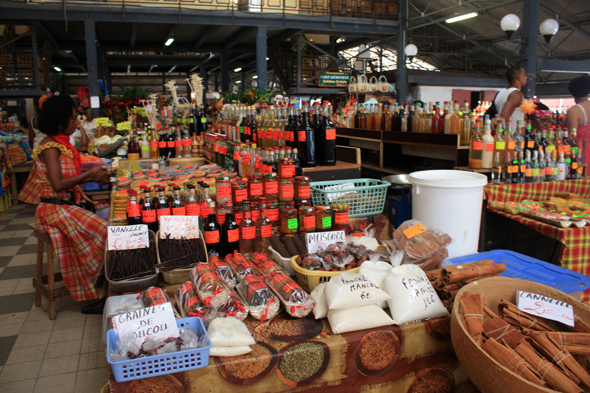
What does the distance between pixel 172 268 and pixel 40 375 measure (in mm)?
1294

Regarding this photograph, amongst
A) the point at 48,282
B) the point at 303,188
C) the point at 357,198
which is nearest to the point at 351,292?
the point at 303,188

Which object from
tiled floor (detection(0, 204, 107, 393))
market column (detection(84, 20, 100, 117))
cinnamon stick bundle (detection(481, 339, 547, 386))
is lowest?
tiled floor (detection(0, 204, 107, 393))

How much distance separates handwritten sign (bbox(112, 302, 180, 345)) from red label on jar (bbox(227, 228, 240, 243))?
2.69 ft

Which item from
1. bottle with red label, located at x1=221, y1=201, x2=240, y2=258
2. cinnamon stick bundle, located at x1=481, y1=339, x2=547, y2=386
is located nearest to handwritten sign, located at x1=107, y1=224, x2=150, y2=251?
bottle with red label, located at x1=221, y1=201, x2=240, y2=258

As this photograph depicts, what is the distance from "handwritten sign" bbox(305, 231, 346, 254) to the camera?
2133mm

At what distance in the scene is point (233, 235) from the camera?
90.8 inches

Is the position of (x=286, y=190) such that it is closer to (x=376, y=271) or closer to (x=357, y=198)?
(x=357, y=198)

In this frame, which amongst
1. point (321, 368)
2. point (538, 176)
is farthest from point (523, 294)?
point (538, 176)

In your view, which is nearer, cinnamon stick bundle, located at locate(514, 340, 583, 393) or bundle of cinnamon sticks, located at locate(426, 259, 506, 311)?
cinnamon stick bundle, located at locate(514, 340, 583, 393)

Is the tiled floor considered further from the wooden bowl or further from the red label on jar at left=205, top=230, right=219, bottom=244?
the wooden bowl

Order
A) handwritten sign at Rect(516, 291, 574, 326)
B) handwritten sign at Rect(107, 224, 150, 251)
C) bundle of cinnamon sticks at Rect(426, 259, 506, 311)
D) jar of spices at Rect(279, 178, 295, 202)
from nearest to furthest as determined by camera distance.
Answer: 1. handwritten sign at Rect(516, 291, 574, 326)
2. bundle of cinnamon sticks at Rect(426, 259, 506, 311)
3. handwritten sign at Rect(107, 224, 150, 251)
4. jar of spices at Rect(279, 178, 295, 202)

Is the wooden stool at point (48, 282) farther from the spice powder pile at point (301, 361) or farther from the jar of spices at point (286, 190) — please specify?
the spice powder pile at point (301, 361)

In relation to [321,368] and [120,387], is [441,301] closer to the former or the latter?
[321,368]

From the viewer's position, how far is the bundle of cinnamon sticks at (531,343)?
1312 mm
